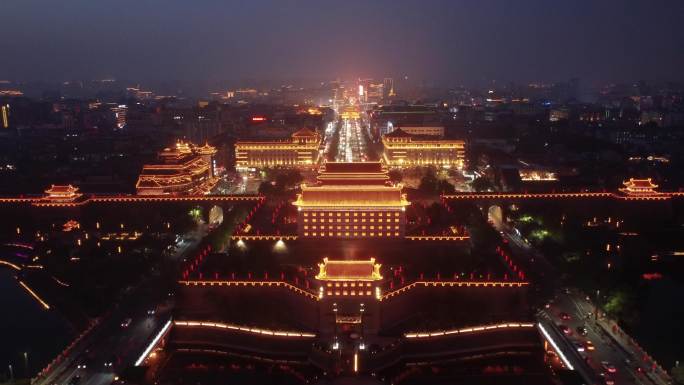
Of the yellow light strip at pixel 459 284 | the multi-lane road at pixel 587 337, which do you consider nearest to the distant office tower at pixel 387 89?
the multi-lane road at pixel 587 337

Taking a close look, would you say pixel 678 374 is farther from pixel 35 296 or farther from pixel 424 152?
pixel 424 152

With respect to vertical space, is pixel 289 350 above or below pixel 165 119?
below

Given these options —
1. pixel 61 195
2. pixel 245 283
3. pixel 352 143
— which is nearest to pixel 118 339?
pixel 245 283

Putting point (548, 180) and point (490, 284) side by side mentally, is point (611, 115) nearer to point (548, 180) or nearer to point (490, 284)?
point (548, 180)

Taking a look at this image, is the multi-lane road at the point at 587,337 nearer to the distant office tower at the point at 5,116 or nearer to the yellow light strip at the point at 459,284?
the yellow light strip at the point at 459,284

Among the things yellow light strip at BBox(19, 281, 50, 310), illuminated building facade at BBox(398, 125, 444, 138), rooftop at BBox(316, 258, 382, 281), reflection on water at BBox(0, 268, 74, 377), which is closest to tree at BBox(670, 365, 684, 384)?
rooftop at BBox(316, 258, 382, 281)

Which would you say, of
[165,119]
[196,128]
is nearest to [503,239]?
[196,128]
